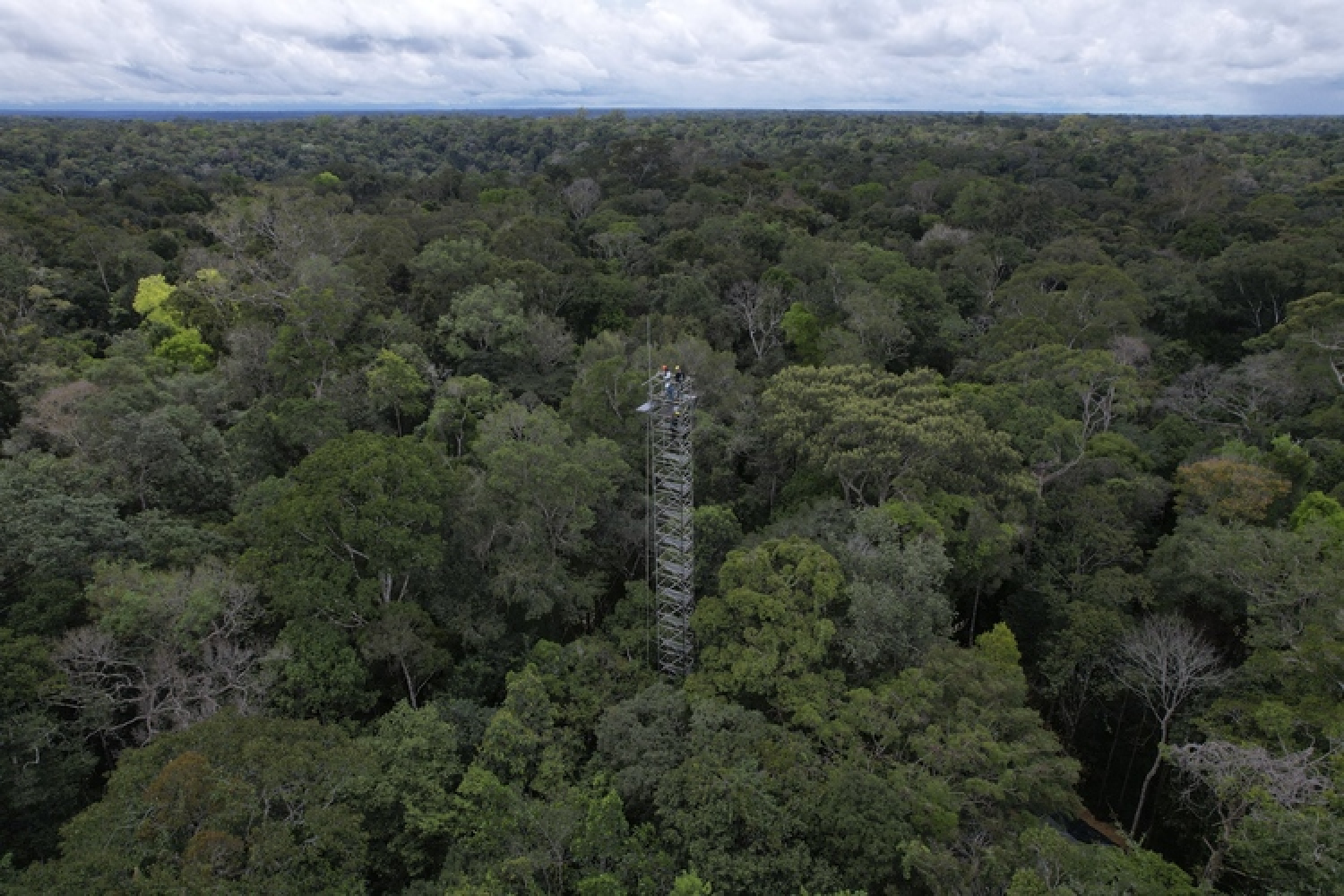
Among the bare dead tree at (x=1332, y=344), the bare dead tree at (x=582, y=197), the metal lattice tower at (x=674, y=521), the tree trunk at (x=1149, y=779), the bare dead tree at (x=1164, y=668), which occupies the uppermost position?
the bare dead tree at (x=582, y=197)

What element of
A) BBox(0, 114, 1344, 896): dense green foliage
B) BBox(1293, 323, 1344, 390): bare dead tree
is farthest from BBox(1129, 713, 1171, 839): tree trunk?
BBox(1293, 323, 1344, 390): bare dead tree

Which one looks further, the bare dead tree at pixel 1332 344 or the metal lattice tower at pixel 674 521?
the bare dead tree at pixel 1332 344

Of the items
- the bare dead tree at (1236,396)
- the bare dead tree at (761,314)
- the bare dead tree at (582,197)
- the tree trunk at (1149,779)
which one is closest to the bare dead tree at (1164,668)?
the tree trunk at (1149,779)

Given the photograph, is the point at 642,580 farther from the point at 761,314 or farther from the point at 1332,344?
the point at 1332,344

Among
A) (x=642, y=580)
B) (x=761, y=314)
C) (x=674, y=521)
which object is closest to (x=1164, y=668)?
(x=674, y=521)

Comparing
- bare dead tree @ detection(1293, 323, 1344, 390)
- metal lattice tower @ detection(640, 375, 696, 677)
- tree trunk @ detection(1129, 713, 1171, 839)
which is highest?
bare dead tree @ detection(1293, 323, 1344, 390)

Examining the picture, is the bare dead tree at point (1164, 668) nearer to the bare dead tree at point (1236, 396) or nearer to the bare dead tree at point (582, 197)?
the bare dead tree at point (1236, 396)

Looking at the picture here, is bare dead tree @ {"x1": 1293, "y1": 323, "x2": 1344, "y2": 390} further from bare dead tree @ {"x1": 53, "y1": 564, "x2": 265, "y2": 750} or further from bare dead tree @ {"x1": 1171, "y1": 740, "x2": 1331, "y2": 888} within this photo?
bare dead tree @ {"x1": 53, "y1": 564, "x2": 265, "y2": 750}

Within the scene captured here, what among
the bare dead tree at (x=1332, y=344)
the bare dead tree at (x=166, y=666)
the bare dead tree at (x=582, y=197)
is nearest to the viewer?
the bare dead tree at (x=166, y=666)
